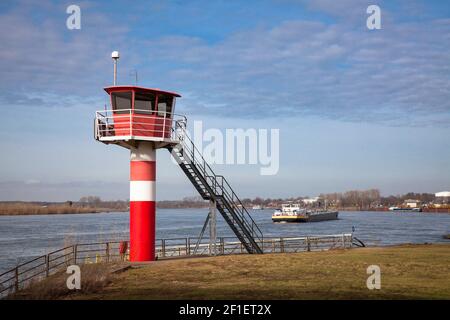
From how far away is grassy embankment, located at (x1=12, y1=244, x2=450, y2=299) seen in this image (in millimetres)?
16234

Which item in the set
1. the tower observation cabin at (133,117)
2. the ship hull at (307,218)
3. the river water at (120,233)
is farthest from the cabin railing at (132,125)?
the ship hull at (307,218)

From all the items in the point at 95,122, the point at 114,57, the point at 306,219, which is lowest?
the point at 306,219

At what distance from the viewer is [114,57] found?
25312mm

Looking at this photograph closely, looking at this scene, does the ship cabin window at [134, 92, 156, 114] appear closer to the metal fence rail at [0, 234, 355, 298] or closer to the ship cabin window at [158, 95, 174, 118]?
the ship cabin window at [158, 95, 174, 118]

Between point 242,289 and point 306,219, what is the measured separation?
118 m

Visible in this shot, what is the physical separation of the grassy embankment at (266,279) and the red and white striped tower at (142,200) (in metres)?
1.30

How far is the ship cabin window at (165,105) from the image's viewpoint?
25.0 meters

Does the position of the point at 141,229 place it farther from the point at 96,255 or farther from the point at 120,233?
the point at 120,233

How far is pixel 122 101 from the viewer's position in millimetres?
24453

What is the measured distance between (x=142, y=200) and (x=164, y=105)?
4.49m

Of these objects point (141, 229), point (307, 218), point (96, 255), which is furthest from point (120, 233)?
point (307, 218)
